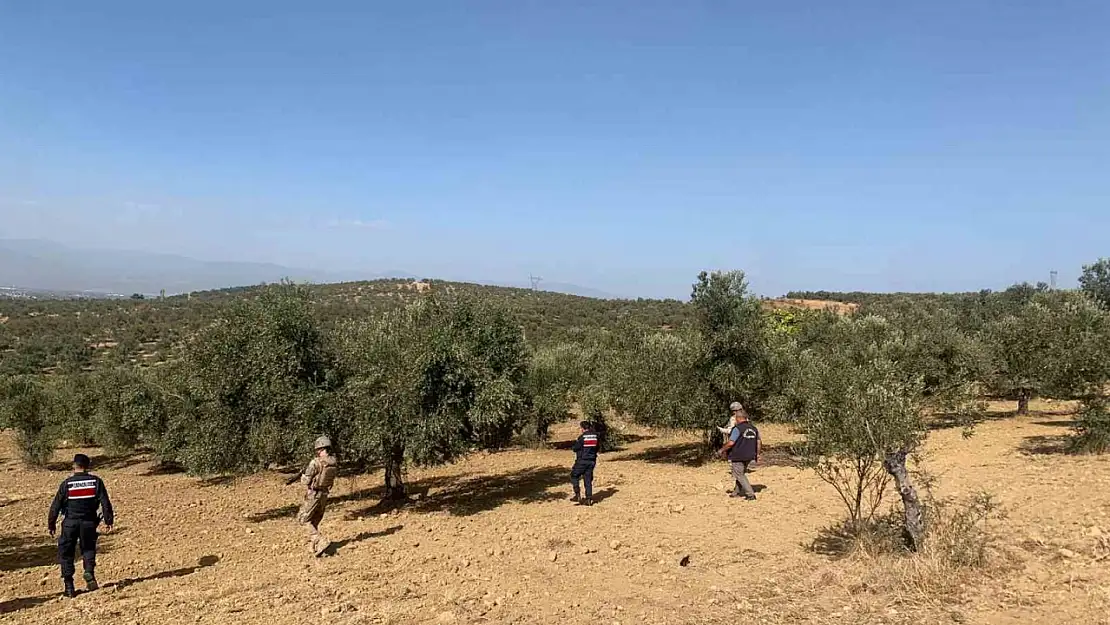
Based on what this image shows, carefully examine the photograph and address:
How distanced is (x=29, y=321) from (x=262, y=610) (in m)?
83.8

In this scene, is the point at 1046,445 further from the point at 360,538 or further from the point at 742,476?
the point at 360,538

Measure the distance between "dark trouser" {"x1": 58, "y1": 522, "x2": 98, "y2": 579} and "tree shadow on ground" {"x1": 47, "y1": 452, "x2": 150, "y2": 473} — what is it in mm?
21577

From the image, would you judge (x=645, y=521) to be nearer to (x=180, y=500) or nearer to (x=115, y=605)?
(x=115, y=605)

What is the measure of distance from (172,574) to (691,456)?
16.8m

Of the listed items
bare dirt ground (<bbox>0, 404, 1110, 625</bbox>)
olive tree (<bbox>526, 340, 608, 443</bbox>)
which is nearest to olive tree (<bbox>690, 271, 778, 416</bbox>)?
bare dirt ground (<bbox>0, 404, 1110, 625</bbox>)

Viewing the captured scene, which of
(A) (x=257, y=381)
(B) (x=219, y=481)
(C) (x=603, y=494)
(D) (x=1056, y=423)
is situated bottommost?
(B) (x=219, y=481)

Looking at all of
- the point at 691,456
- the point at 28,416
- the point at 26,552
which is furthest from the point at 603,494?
the point at 28,416

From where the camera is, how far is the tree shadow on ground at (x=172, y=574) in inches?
A: 389

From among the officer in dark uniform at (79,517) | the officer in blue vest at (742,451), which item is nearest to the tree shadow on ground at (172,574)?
the officer in dark uniform at (79,517)

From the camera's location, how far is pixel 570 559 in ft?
34.1

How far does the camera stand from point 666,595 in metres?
8.60

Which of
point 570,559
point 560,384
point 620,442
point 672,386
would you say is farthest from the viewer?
point 620,442

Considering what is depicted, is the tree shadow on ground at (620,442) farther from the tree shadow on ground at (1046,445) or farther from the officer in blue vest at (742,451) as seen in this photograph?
the tree shadow on ground at (1046,445)

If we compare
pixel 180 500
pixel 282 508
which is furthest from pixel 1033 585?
pixel 180 500
